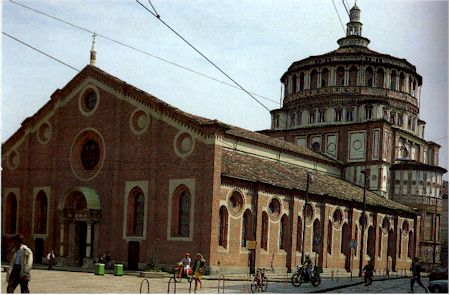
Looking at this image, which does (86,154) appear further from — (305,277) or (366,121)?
(366,121)

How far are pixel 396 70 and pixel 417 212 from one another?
926cm

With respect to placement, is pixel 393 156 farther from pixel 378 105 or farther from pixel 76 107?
pixel 76 107

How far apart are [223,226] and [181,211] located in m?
1.85

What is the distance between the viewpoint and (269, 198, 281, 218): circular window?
3042 centimetres

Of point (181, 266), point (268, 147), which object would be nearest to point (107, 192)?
point (181, 266)

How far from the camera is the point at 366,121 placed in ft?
140

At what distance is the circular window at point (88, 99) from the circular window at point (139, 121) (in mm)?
2306

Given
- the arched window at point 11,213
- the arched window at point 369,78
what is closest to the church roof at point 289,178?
the arched window at point 369,78

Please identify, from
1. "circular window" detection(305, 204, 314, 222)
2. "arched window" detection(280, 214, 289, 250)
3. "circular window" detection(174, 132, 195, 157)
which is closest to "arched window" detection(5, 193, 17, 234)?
"circular window" detection(174, 132, 195, 157)

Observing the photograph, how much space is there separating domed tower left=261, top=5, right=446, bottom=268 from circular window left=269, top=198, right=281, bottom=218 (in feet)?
42.3

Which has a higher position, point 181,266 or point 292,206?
point 292,206

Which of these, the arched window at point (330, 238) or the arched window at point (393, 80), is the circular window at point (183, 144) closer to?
the arched window at point (330, 238)

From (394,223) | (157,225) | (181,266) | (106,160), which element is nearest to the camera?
(181,266)

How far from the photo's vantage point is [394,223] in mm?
39812
